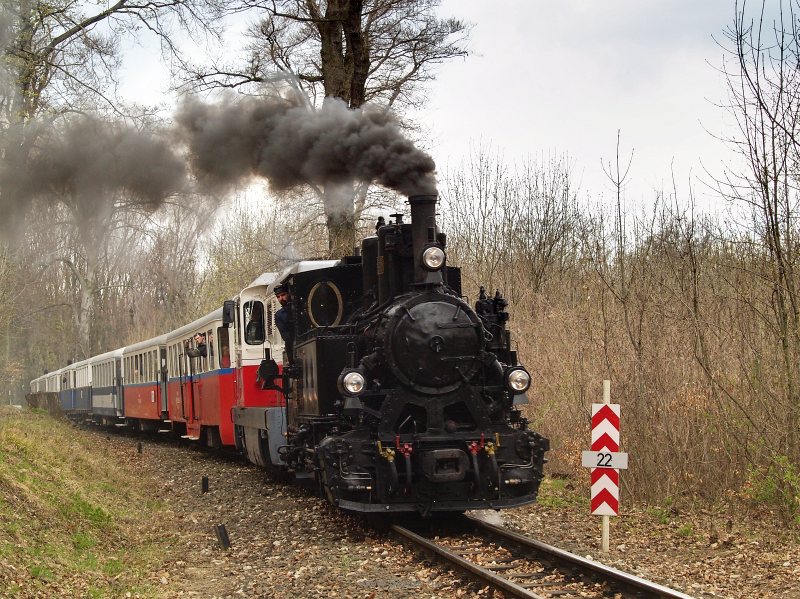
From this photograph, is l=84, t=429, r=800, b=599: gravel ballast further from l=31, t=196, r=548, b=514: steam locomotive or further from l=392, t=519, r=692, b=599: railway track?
l=31, t=196, r=548, b=514: steam locomotive

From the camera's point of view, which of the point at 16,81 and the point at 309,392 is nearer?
the point at 309,392

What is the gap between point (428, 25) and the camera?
2142 cm

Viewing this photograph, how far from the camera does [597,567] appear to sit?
23.6 feet

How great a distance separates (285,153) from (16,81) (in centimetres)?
528

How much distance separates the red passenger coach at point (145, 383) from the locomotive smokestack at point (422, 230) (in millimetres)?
15697

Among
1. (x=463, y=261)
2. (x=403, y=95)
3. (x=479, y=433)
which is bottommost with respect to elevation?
(x=479, y=433)

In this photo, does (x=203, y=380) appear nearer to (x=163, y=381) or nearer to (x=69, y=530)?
(x=163, y=381)

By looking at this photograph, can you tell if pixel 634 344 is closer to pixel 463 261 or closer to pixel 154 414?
pixel 463 261

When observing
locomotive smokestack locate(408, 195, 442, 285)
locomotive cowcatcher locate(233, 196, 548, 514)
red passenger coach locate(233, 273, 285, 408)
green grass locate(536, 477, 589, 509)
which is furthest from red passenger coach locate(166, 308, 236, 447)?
locomotive smokestack locate(408, 195, 442, 285)

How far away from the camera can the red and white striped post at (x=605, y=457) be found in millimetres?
8609

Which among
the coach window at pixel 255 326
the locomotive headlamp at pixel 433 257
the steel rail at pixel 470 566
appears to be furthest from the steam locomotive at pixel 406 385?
the coach window at pixel 255 326

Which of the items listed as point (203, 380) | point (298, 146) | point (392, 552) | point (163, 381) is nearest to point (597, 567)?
point (392, 552)

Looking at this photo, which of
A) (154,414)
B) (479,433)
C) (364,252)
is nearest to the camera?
(479,433)

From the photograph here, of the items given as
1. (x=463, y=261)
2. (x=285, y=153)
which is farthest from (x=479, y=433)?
(x=463, y=261)
